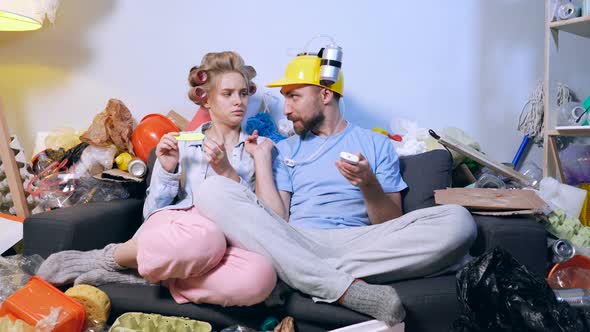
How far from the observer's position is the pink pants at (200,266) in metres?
1.43

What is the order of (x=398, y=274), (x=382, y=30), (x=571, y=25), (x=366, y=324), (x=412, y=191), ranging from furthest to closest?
(x=382, y=30) < (x=571, y=25) < (x=412, y=191) < (x=398, y=274) < (x=366, y=324)

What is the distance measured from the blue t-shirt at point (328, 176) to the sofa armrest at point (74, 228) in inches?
24.6

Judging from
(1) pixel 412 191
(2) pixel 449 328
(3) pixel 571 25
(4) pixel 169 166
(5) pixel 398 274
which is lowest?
(2) pixel 449 328

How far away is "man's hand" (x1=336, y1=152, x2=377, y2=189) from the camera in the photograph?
1719 mm

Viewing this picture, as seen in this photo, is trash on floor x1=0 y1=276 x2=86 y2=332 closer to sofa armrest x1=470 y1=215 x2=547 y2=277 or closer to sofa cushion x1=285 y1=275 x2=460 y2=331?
sofa cushion x1=285 y1=275 x2=460 y2=331

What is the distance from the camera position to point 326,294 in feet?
4.86

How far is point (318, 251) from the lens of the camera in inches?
66.1

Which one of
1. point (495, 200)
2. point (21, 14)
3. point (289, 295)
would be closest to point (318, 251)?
point (289, 295)

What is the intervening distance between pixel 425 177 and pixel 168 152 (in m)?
0.98

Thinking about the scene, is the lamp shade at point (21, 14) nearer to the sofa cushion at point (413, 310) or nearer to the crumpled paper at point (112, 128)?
the crumpled paper at point (112, 128)

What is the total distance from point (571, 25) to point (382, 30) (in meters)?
0.86

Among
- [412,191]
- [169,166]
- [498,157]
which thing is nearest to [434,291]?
[412,191]

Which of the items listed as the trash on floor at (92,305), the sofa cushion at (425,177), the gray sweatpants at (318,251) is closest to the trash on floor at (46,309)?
the trash on floor at (92,305)

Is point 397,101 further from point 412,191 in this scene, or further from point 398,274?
point 398,274
